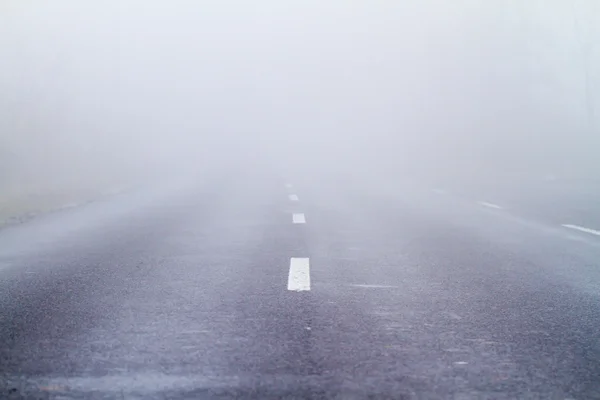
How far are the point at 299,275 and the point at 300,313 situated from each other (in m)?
1.86

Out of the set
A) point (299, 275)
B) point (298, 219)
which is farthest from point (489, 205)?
point (299, 275)

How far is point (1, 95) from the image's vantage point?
1794 inches

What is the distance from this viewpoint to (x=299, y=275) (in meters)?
8.30

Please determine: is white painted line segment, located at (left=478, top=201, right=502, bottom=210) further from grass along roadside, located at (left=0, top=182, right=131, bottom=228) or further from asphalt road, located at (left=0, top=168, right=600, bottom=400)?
grass along roadside, located at (left=0, top=182, right=131, bottom=228)

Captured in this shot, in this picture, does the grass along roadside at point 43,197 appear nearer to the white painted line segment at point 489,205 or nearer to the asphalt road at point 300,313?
the asphalt road at point 300,313

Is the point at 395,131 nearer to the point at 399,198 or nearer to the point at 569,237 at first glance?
the point at 399,198

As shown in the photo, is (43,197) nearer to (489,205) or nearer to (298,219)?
(298,219)

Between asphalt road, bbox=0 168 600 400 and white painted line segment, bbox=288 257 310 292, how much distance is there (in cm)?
3

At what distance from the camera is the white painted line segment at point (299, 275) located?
7586 millimetres

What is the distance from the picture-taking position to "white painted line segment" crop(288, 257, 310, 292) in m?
7.59

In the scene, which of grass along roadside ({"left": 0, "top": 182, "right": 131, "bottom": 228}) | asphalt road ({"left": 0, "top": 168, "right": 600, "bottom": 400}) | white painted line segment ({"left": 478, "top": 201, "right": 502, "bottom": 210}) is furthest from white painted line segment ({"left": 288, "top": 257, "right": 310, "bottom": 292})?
white painted line segment ({"left": 478, "top": 201, "right": 502, "bottom": 210})

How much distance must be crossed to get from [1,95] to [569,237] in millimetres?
40302

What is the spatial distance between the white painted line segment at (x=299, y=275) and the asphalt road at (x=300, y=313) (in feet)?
0.10

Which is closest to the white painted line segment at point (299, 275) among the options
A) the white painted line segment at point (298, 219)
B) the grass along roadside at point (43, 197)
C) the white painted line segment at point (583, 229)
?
the white painted line segment at point (298, 219)
